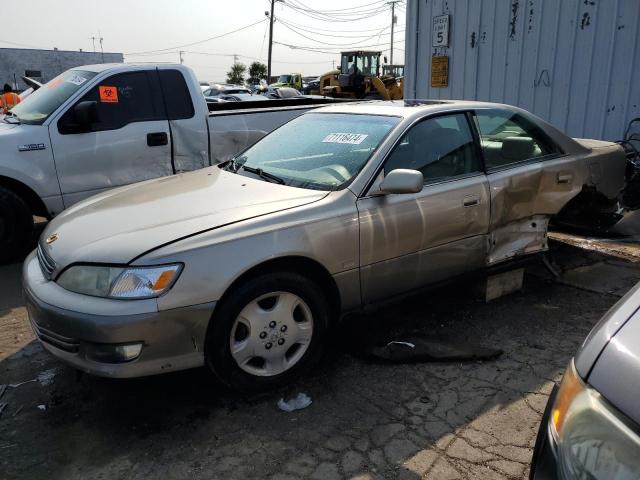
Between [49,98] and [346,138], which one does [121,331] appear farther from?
[49,98]

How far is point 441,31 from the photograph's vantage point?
9.15 meters

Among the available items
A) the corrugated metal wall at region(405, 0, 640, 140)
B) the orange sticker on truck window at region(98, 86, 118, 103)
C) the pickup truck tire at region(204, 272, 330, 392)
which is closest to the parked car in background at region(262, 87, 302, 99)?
the corrugated metal wall at region(405, 0, 640, 140)

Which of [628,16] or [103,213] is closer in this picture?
[103,213]

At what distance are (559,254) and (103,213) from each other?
4.14 meters

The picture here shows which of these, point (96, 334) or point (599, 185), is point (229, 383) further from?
point (599, 185)

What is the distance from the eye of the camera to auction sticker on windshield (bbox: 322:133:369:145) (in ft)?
11.8

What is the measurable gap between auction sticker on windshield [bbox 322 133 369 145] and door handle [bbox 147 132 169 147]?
2.71 m

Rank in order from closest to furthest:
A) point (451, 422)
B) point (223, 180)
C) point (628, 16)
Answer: point (451, 422)
point (223, 180)
point (628, 16)

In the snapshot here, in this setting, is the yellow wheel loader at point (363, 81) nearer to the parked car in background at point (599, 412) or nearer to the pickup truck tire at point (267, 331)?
the pickup truck tire at point (267, 331)

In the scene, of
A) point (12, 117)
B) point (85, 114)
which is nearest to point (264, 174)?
point (85, 114)

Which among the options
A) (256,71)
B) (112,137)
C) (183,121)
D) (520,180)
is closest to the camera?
(520,180)

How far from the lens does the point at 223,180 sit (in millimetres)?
3684

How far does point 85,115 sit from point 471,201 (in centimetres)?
382

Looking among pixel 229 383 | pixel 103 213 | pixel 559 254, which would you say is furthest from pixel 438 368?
pixel 559 254
